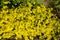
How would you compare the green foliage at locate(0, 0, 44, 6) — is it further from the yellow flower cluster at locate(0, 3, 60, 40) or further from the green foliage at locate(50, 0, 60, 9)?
the green foliage at locate(50, 0, 60, 9)

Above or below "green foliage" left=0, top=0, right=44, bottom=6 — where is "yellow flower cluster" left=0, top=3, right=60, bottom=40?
below

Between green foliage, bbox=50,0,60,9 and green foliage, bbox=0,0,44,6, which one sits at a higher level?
green foliage, bbox=0,0,44,6

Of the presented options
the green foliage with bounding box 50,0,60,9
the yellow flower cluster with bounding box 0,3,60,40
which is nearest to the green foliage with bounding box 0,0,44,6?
the yellow flower cluster with bounding box 0,3,60,40

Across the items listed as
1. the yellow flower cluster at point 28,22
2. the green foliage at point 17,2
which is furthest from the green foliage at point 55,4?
the green foliage at point 17,2

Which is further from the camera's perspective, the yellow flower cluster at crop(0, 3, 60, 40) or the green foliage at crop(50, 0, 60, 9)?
the green foliage at crop(50, 0, 60, 9)

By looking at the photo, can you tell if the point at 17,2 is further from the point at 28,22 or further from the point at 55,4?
the point at 55,4

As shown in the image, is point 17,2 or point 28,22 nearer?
point 28,22

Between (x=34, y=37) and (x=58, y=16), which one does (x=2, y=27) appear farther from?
(x=58, y=16)

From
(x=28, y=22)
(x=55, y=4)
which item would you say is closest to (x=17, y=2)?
(x=28, y=22)

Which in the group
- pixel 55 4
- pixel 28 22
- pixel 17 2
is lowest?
pixel 28 22

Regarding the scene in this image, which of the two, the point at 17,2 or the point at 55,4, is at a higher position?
the point at 17,2
